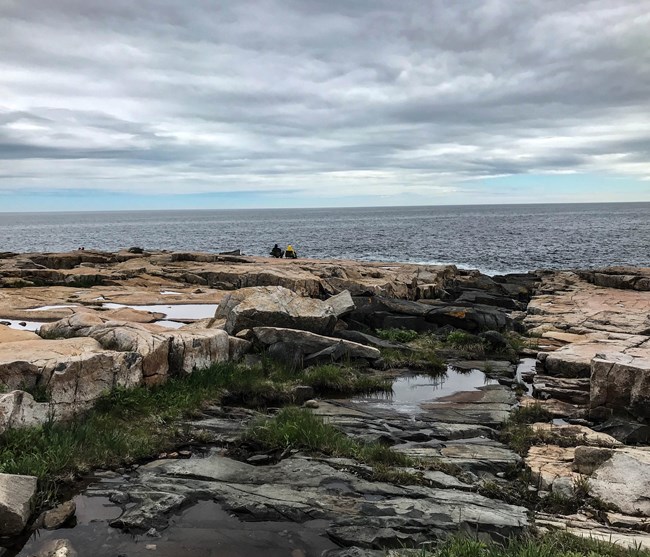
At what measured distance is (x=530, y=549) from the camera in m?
5.43

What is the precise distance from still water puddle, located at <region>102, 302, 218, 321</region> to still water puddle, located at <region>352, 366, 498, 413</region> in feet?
24.8

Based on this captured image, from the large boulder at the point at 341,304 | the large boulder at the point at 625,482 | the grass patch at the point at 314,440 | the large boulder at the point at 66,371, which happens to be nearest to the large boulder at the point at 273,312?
the large boulder at the point at 341,304

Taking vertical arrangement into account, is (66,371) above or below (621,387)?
above

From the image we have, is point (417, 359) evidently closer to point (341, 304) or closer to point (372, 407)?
point (341, 304)

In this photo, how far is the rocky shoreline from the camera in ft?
23.0

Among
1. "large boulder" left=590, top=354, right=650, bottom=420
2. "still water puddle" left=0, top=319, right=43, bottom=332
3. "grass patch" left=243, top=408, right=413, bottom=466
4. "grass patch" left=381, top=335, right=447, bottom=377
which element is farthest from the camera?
"still water puddle" left=0, top=319, right=43, bottom=332

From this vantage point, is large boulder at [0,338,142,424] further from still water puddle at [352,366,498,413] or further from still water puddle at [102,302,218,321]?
still water puddle at [102,302,218,321]

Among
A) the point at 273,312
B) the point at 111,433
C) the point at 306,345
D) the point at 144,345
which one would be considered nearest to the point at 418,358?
the point at 306,345

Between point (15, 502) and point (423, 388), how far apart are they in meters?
9.05

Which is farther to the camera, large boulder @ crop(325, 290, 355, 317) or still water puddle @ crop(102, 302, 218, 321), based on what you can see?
still water puddle @ crop(102, 302, 218, 321)

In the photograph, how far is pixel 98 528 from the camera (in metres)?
6.69

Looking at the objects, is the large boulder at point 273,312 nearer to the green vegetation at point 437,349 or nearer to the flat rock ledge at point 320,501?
the green vegetation at point 437,349

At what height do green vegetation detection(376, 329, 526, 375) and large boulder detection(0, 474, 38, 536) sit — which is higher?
large boulder detection(0, 474, 38, 536)

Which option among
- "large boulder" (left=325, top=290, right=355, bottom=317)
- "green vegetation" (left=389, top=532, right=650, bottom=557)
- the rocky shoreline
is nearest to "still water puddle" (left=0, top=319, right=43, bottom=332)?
the rocky shoreline
